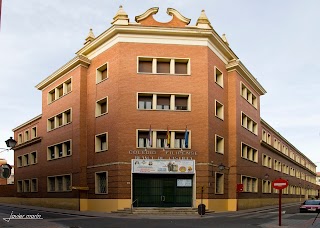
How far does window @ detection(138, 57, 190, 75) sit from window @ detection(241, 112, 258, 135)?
10611 millimetres

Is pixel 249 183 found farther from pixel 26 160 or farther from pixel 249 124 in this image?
pixel 26 160

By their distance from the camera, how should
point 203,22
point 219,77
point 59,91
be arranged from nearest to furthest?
point 203,22, point 219,77, point 59,91

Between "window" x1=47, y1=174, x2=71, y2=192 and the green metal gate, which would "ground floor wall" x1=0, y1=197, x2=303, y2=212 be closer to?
the green metal gate

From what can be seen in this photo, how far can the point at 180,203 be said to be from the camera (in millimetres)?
32844

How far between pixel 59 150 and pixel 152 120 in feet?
47.4

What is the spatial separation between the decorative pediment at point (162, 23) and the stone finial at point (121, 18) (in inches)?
37.6

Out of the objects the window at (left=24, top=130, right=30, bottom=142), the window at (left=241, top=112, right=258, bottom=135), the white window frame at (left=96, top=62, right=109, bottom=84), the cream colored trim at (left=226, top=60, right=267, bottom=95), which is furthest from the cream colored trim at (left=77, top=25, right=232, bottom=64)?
the window at (left=24, top=130, right=30, bottom=142)

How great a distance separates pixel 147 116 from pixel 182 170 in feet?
17.7

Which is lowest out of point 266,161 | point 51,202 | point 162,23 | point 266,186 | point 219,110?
point 51,202

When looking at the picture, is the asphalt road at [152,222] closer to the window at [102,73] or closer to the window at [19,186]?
the window at [102,73]

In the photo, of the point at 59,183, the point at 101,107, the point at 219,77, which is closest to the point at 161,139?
the point at 101,107

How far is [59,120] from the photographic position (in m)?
44.0

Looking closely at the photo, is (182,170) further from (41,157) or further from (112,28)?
(41,157)

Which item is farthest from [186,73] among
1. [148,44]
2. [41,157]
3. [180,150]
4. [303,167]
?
[303,167]
